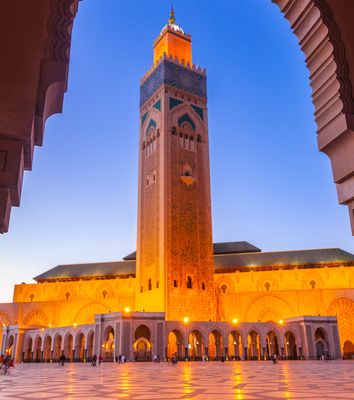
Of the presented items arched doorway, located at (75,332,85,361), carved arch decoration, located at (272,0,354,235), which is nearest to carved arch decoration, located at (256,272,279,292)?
arched doorway, located at (75,332,85,361)

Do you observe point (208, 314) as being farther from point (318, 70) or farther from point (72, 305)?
point (318, 70)

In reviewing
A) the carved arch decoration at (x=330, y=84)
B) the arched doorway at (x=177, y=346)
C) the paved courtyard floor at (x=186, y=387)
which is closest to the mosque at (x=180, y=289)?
the arched doorway at (x=177, y=346)

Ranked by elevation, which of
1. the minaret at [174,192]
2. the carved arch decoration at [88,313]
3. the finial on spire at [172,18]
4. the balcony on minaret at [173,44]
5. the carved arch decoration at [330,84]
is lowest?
the carved arch decoration at [330,84]

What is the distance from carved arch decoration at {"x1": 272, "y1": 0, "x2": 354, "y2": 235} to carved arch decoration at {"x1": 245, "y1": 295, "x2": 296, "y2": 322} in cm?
2449

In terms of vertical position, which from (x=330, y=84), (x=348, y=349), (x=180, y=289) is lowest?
(x=348, y=349)

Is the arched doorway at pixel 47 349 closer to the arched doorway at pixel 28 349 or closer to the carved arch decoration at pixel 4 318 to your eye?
the arched doorway at pixel 28 349

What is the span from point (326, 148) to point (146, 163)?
24623 mm

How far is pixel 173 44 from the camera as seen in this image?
28594 mm

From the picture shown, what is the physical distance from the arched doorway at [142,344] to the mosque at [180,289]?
0.21 feet

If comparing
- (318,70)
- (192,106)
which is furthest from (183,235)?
(318,70)

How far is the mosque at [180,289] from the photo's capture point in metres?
21.9

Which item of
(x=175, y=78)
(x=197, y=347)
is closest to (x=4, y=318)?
(x=197, y=347)

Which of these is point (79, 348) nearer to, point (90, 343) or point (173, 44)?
point (90, 343)

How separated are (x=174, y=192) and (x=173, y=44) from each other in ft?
35.5
